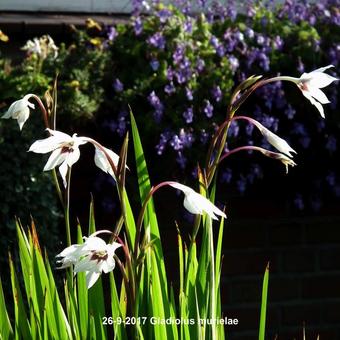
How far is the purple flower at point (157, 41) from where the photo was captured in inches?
144

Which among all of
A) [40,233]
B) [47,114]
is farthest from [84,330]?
[40,233]

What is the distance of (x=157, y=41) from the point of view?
367cm

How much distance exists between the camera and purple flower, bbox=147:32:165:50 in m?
3.67

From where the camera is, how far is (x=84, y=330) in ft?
6.42

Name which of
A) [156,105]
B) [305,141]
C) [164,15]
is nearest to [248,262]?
[305,141]

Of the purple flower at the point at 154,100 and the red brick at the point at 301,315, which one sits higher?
the purple flower at the point at 154,100

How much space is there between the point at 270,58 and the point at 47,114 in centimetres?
204

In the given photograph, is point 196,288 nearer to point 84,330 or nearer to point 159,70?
point 84,330

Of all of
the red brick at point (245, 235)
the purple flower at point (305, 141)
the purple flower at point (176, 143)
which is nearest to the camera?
the purple flower at point (176, 143)

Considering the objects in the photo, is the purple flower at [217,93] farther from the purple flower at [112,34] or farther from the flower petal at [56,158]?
the flower petal at [56,158]

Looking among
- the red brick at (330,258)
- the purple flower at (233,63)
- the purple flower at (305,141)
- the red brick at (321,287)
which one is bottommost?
the red brick at (321,287)

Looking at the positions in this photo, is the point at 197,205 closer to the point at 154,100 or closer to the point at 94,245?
the point at 94,245

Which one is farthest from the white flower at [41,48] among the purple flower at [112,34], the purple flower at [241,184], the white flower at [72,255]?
the white flower at [72,255]

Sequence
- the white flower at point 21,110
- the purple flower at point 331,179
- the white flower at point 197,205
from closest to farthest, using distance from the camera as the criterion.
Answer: the white flower at point 197,205
the white flower at point 21,110
the purple flower at point 331,179
